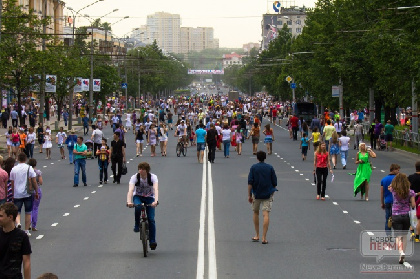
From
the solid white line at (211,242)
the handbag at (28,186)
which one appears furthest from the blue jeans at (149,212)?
the handbag at (28,186)

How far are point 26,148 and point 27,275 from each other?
107 feet

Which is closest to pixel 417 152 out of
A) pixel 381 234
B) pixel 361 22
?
pixel 361 22

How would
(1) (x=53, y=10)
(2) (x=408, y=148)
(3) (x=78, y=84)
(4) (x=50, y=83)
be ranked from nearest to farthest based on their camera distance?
1. (2) (x=408, y=148)
2. (4) (x=50, y=83)
3. (3) (x=78, y=84)
4. (1) (x=53, y=10)

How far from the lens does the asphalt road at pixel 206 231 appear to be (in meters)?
14.4

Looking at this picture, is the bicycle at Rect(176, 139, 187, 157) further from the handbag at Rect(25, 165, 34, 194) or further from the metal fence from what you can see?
the handbag at Rect(25, 165, 34, 194)

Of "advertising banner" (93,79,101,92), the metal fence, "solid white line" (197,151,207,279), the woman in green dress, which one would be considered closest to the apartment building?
"advertising banner" (93,79,101,92)

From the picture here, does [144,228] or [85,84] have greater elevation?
[85,84]

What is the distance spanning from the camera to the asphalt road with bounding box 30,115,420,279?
14.4 metres

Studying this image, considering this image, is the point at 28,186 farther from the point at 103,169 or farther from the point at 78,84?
the point at 78,84

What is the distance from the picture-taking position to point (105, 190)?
28.0 meters

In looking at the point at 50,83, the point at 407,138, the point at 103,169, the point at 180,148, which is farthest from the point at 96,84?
the point at 103,169

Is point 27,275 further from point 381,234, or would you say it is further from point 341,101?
point 341,101

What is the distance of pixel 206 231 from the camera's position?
1870 cm

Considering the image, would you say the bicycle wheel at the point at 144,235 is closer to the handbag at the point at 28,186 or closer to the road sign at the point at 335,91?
the handbag at the point at 28,186
